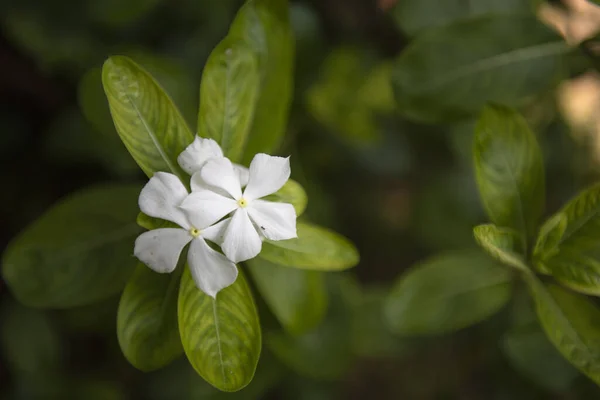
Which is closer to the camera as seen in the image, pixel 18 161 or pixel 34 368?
pixel 34 368

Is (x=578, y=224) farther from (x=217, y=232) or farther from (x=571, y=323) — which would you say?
(x=217, y=232)

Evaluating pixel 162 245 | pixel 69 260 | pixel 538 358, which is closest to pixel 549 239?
pixel 538 358

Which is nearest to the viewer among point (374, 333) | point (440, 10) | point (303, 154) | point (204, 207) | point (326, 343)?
point (204, 207)

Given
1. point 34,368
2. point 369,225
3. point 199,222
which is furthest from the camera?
point 369,225

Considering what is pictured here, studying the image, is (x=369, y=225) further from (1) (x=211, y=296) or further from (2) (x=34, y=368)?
(1) (x=211, y=296)

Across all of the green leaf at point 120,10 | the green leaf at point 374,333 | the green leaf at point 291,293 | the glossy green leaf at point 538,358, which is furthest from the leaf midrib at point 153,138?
the green leaf at point 374,333

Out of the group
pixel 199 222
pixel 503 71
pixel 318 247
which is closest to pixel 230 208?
pixel 199 222
